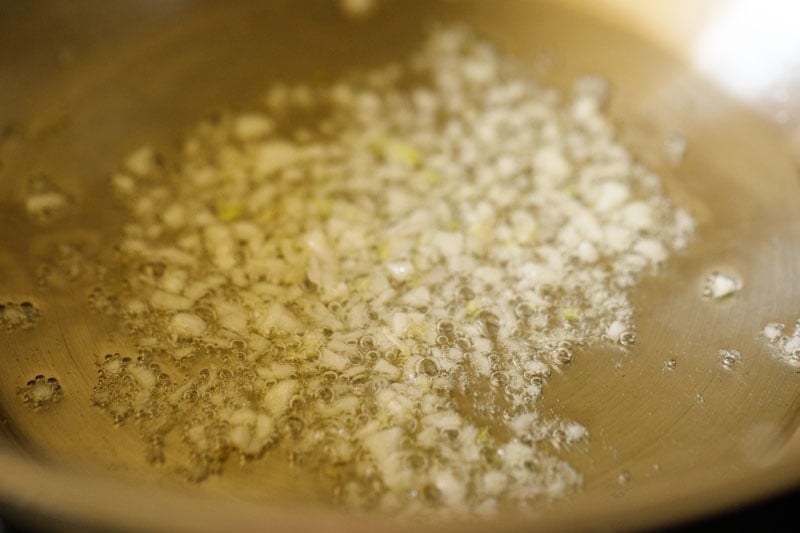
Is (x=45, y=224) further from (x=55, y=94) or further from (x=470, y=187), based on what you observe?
(x=470, y=187)

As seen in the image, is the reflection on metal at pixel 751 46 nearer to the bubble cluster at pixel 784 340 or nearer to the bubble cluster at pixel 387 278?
the bubble cluster at pixel 387 278

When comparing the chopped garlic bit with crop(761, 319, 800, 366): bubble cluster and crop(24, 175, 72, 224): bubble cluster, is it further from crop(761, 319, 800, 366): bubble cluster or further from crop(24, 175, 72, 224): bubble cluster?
crop(24, 175, 72, 224): bubble cluster

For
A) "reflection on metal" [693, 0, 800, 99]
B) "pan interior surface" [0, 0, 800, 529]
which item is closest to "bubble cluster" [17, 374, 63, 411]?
"pan interior surface" [0, 0, 800, 529]

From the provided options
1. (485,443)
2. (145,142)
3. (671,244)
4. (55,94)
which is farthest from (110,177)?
(671,244)

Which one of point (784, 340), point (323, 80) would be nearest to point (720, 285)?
point (784, 340)

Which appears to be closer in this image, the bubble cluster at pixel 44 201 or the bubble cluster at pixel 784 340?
the bubble cluster at pixel 784 340


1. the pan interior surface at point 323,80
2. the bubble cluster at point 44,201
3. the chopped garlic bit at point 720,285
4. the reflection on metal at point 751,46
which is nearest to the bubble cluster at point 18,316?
the pan interior surface at point 323,80

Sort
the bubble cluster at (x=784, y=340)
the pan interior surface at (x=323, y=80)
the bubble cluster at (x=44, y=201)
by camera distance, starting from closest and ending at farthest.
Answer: the pan interior surface at (x=323, y=80) < the bubble cluster at (x=784, y=340) < the bubble cluster at (x=44, y=201)

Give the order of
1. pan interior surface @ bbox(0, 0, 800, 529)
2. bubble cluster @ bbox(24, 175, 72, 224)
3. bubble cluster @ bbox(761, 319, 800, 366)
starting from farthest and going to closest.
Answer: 1. bubble cluster @ bbox(24, 175, 72, 224)
2. bubble cluster @ bbox(761, 319, 800, 366)
3. pan interior surface @ bbox(0, 0, 800, 529)

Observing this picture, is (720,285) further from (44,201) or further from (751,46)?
(44,201)

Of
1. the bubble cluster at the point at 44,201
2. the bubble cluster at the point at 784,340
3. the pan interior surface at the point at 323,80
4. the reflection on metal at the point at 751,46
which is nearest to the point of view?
the pan interior surface at the point at 323,80
